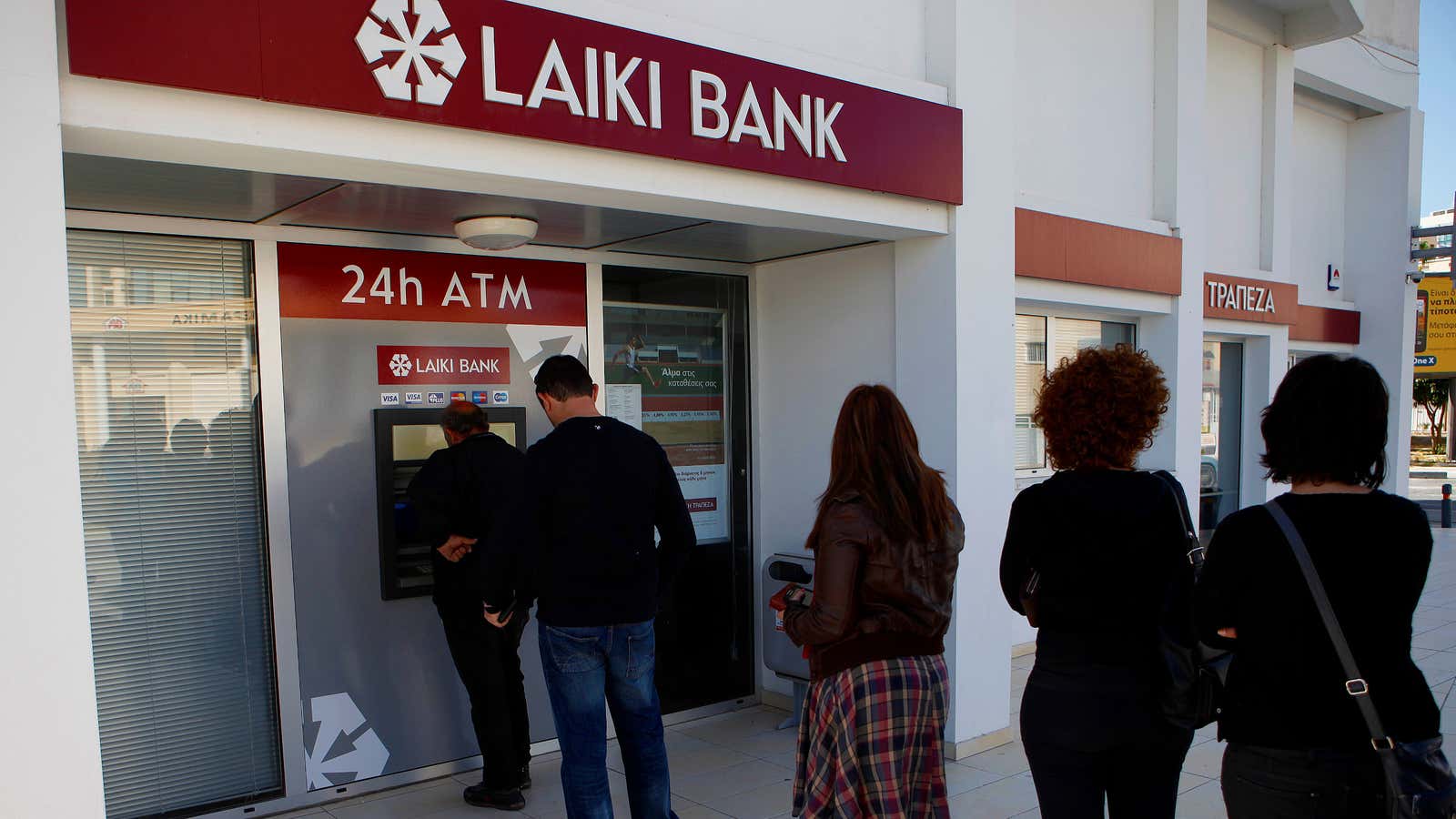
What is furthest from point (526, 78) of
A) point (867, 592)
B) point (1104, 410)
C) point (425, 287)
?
point (1104, 410)

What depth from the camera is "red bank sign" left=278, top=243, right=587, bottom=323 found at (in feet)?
14.0

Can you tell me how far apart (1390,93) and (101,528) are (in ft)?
40.0

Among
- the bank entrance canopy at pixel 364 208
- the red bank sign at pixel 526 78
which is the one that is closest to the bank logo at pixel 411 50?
the red bank sign at pixel 526 78

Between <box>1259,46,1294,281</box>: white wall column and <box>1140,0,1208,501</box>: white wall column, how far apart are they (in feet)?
7.53

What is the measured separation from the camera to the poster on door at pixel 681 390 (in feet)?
17.4

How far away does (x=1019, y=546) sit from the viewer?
8.18 feet

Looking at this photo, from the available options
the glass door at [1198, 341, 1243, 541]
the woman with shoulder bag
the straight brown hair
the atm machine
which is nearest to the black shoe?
the atm machine

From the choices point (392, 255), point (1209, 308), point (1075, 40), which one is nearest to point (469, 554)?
point (392, 255)

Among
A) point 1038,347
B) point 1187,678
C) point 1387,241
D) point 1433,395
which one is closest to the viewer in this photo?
point 1187,678

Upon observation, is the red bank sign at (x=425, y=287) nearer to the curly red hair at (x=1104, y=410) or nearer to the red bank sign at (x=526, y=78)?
the red bank sign at (x=526, y=78)

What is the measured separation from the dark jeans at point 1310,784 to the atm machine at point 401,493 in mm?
3306

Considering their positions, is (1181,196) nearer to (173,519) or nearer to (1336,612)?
(1336,612)

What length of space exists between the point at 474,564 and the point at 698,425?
180cm

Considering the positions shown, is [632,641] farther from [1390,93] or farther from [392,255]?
[1390,93]
